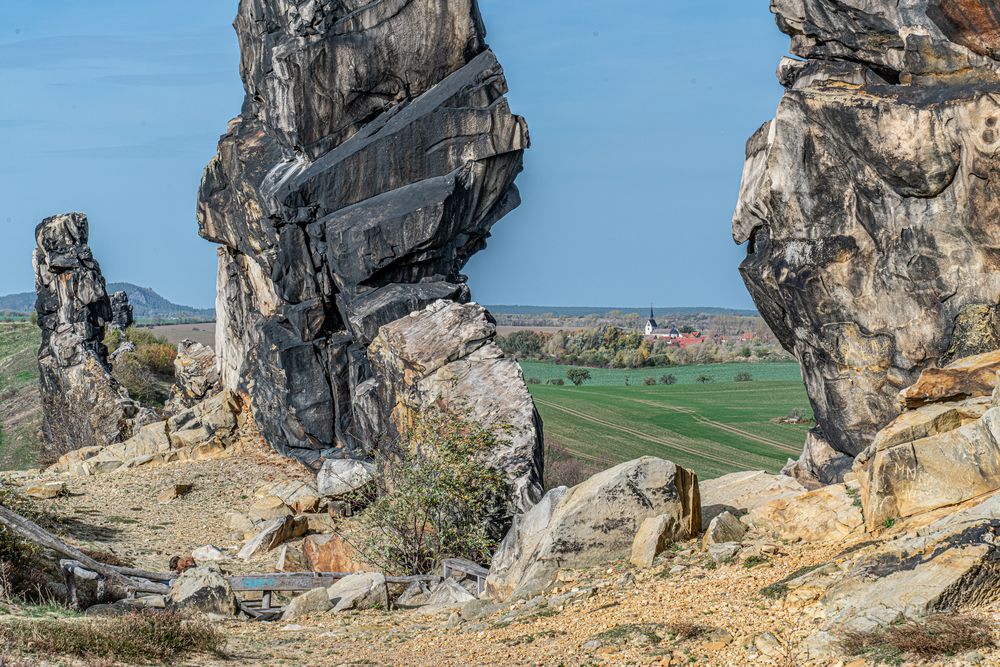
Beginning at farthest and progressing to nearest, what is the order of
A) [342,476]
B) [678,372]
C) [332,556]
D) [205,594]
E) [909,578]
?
[678,372] → [342,476] → [332,556] → [205,594] → [909,578]

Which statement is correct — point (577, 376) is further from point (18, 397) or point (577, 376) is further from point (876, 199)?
point (876, 199)

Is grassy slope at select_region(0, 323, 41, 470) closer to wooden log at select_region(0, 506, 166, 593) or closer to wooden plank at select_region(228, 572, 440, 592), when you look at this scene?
wooden log at select_region(0, 506, 166, 593)

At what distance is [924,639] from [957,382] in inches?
281

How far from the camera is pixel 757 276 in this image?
26.1m

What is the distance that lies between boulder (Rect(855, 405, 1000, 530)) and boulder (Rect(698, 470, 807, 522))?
2.72 meters

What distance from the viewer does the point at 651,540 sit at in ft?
58.5

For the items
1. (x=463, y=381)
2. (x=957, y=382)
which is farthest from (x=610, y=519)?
(x=463, y=381)

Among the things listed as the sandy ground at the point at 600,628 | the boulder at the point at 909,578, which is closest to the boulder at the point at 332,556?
the sandy ground at the point at 600,628

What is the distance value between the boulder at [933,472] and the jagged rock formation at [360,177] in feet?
66.7

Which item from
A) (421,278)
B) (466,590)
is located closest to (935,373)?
(466,590)

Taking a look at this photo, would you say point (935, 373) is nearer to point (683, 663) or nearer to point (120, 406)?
point (683, 663)

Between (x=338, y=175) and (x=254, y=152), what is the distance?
19.3ft

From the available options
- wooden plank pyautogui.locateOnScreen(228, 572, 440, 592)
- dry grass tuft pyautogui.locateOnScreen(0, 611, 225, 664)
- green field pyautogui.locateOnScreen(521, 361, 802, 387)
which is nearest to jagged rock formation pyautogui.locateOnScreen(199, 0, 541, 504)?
wooden plank pyautogui.locateOnScreen(228, 572, 440, 592)

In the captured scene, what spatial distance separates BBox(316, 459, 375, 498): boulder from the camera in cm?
3312
